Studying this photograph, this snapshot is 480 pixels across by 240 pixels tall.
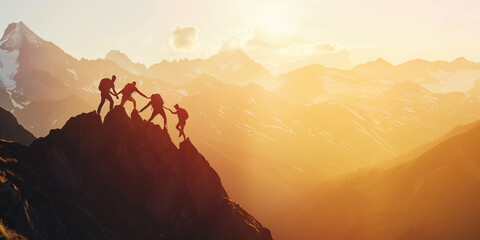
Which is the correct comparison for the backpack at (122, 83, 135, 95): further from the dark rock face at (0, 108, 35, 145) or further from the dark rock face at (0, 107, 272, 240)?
the dark rock face at (0, 108, 35, 145)

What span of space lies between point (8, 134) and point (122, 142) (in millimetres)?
98155

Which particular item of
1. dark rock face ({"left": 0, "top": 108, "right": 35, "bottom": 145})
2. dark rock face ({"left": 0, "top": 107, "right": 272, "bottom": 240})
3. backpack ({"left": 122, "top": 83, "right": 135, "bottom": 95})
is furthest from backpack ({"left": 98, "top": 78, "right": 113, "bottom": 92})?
dark rock face ({"left": 0, "top": 108, "right": 35, "bottom": 145})

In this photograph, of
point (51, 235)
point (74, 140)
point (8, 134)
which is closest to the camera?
point (51, 235)

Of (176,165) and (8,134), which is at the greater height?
(176,165)

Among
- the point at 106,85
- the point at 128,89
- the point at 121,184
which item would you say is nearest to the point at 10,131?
the point at 121,184

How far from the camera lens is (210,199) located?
208 feet

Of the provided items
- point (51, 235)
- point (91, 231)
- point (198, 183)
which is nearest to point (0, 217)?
point (51, 235)

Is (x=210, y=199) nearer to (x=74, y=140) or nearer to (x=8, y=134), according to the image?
(x=74, y=140)

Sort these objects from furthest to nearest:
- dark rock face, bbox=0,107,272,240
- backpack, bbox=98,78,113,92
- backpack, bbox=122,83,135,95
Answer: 1. backpack, bbox=122,83,135,95
2. backpack, bbox=98,78,113,92
3. dark rock face, bbox=0,107,272,240

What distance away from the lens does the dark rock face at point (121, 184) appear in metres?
50.8

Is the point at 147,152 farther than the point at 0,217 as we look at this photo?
Yes

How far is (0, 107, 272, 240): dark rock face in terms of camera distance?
50844 mm

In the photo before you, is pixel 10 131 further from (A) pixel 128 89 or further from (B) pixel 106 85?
(A) pixel 128 89

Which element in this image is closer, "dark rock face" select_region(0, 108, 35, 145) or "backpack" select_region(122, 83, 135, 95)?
"backpack" select_region(122, 83, 135, 95)
